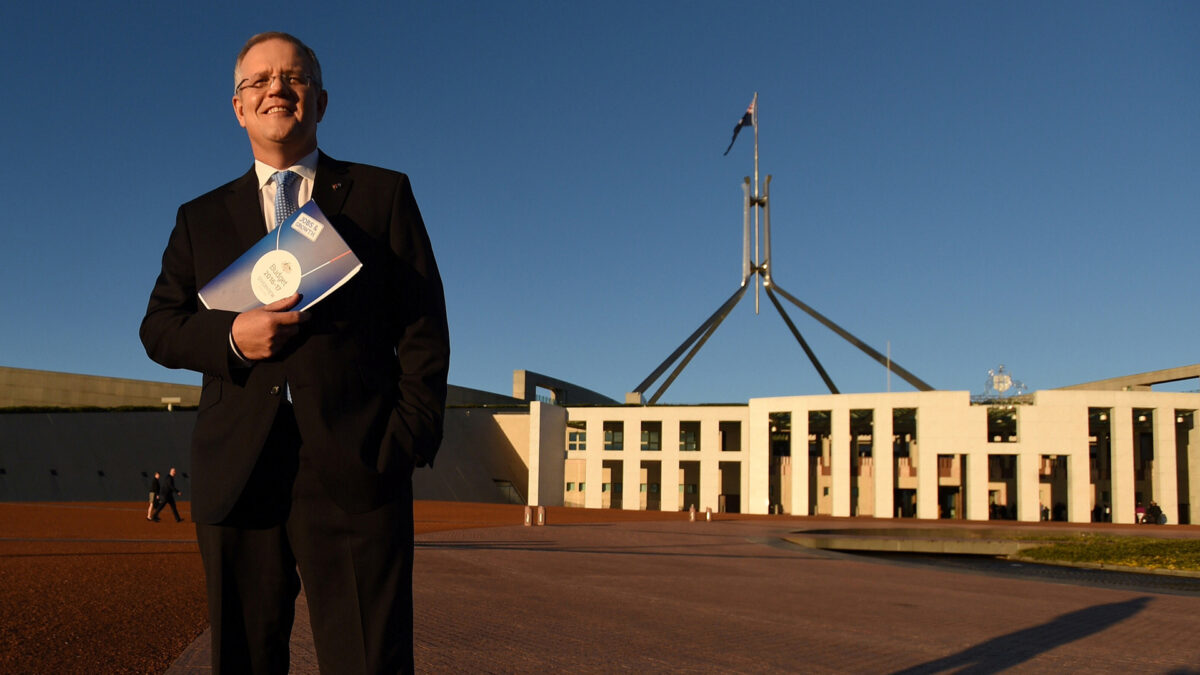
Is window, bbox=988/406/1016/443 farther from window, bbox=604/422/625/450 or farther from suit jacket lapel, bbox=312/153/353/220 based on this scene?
suit jacket lapel, bbox=312/153/353/220

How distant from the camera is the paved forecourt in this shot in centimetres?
542

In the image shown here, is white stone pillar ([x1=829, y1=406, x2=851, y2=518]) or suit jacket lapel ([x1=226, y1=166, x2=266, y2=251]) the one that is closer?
suit jacket lapel ([x1=226, y1=166, x2=266, y2=251])

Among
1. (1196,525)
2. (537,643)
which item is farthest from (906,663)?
(1196,525)

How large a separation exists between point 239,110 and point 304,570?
1205mm

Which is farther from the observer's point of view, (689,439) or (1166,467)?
(689,439)

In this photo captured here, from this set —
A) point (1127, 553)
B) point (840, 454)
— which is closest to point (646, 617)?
point (1127, 553)

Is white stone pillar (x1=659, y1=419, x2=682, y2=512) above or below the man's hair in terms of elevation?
below

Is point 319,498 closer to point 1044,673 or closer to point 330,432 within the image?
point 330,432

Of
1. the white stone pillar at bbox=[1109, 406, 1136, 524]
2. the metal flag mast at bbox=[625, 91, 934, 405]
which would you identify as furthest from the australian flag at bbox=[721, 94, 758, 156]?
the white stone pillar at bbox=[1109, 406, 1136, 524]

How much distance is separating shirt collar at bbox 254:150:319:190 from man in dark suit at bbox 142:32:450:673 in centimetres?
6

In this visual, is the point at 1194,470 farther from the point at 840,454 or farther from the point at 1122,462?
the point at 840,454

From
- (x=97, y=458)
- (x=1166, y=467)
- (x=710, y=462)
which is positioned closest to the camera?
(x=1166, y=467)

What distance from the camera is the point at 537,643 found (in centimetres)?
581

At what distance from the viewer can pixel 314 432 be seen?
7.03ft
